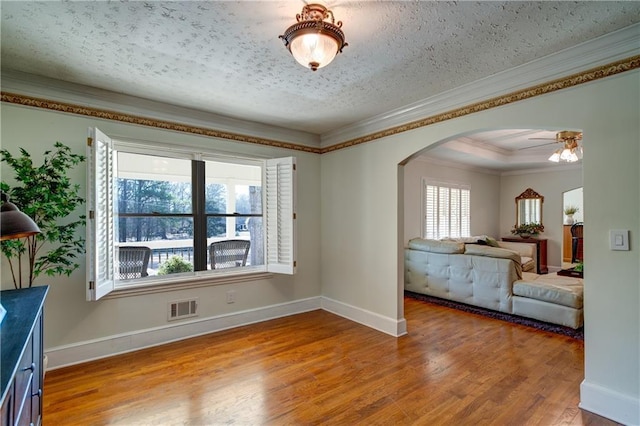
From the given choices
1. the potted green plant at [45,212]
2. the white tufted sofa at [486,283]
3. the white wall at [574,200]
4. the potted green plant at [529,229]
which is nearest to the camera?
the potted green plant at [45,212]

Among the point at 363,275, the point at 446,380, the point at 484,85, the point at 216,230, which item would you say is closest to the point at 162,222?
the point at 216,230

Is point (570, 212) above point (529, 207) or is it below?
below

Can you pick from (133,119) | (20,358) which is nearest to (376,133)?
(133,119)

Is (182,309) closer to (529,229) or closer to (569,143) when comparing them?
(569,143)

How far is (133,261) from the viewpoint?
3.37 metres

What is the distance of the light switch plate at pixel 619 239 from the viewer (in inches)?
81.9

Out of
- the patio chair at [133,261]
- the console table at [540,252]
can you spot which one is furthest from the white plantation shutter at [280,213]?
the console table at [540,252]

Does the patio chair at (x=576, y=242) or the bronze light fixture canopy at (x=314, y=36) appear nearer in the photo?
the bronze light fixture canopy at (x=314, y=36)

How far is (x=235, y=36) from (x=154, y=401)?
2.75 metres

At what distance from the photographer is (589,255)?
2248mm

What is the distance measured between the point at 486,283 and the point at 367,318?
1825 mm

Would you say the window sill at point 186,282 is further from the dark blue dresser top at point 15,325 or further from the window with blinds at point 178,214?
the dark blue dresser top at point 15,325

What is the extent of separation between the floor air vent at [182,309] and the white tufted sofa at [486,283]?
354 centimetres

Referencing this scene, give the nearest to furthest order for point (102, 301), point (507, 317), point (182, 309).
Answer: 1. point (102, 301)
2. point (182, 309)
3. point (507, 317)
